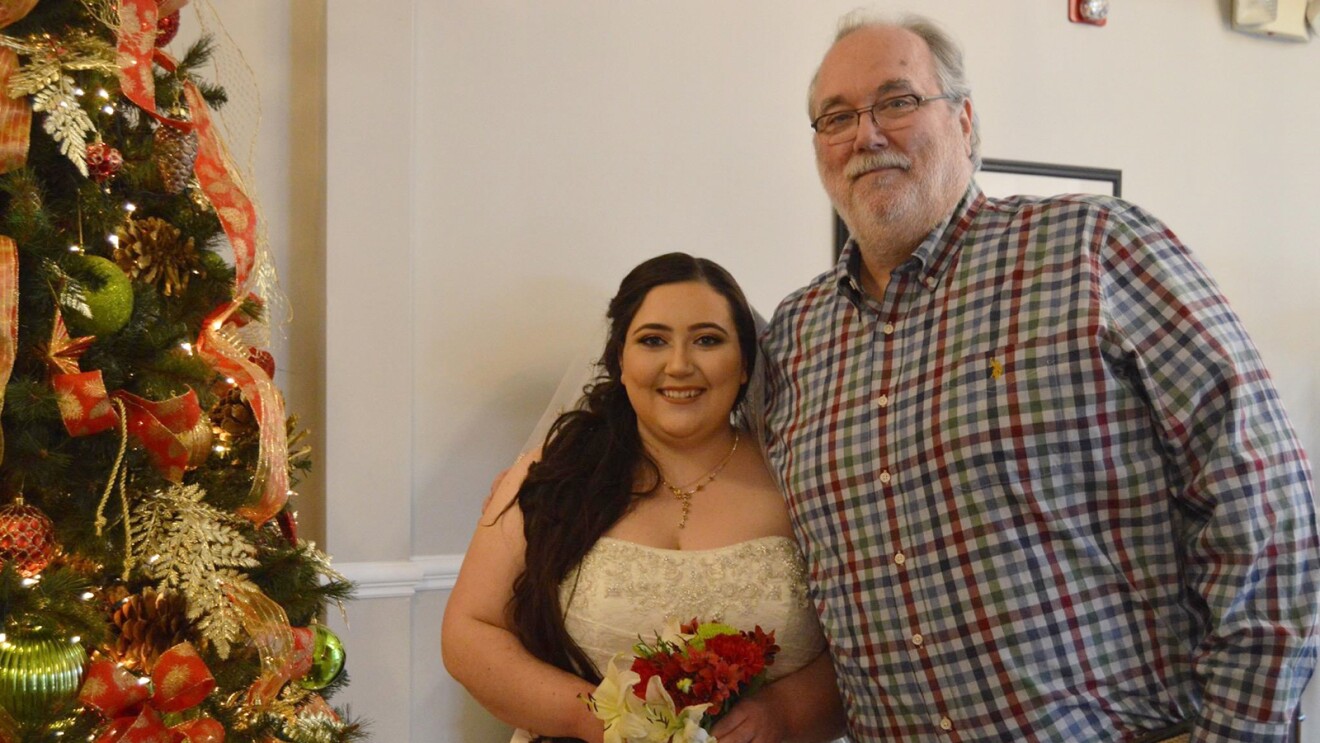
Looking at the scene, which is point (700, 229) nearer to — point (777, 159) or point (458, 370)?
point (777, 159)

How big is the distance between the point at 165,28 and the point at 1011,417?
1467 millimetres

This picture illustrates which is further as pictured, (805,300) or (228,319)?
(805,300)

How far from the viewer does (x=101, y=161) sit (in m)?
1.55

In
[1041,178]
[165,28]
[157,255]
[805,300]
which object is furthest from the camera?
[1041,178]

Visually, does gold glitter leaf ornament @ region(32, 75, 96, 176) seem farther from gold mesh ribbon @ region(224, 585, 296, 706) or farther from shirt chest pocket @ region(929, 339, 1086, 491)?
shirt chest pocket @ region(929, 339, 1086, 491)

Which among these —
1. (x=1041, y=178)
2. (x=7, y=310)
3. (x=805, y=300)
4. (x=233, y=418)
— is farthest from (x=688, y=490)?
(x=1041, y=178)

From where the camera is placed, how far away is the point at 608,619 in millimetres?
2244

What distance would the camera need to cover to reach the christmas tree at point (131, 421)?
1.45 metres

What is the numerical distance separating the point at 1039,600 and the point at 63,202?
1.54m

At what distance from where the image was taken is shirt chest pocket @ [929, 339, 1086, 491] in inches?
73.1

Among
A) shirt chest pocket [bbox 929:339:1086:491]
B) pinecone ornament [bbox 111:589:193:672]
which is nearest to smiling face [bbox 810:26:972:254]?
shirt chest pocket [bbox 929:339:1086:491]

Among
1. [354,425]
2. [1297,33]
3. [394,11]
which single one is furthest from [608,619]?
[1297,33]

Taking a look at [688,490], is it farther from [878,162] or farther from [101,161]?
[101,161]

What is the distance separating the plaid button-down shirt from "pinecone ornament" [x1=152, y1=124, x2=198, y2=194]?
1164 millimetres
